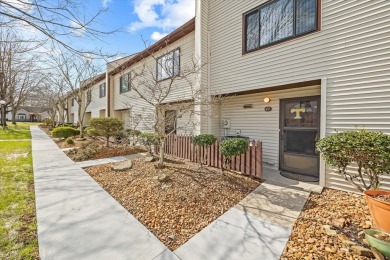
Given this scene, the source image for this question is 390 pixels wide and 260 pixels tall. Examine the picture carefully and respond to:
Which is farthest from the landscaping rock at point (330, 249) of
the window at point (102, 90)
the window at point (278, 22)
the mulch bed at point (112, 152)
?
the window at point (102, 90)

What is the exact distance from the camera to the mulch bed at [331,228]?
2.38 metres

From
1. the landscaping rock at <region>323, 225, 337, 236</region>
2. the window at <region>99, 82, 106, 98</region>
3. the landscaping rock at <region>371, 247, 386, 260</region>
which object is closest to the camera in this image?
the landscaping rock at <region>371, 247, 386, 260</region>

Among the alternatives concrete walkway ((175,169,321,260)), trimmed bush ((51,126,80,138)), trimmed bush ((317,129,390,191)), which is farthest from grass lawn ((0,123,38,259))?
trimmed bush ((51,126,80,138))

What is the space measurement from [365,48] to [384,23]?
0.52m

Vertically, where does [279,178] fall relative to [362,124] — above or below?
below

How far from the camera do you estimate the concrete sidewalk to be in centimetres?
233

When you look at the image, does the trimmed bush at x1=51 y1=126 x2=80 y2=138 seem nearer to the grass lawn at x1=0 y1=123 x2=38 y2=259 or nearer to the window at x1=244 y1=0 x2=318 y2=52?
the grass lawn at x1=0 y1=123 x2=38 y2=259

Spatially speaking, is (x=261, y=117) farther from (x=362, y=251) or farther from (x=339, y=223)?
(x=362, y=251)

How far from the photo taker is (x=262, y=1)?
19.5ft

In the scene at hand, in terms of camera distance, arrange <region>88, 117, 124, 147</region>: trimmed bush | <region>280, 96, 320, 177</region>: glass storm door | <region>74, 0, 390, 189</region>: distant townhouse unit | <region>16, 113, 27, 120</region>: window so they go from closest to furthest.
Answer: <region>74, 0, 390, 189</region>: distant townhouse unit
<region>280, 96, 320, 177</region>: glass storm door
<region>88, 117, 124, 147</region>: trimmed bush
<region>16, 113, 27, 120</region>: window

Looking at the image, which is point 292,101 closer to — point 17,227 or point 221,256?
point 221,256

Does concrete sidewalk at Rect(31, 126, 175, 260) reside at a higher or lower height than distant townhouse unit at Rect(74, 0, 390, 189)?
lower

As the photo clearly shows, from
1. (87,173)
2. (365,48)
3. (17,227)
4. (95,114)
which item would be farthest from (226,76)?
(95,114)

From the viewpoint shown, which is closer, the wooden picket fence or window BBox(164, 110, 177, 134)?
the wooden picket fence
